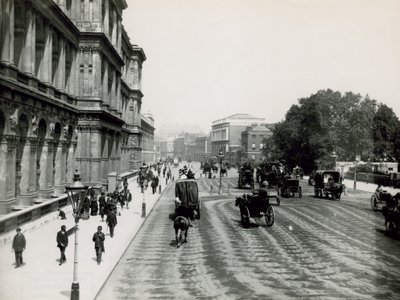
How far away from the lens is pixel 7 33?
19.8 m

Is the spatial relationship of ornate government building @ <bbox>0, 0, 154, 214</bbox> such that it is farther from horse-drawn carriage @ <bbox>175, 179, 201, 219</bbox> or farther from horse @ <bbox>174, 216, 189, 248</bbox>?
horse @ <bbox>174, 216, 189, 248</bbox>

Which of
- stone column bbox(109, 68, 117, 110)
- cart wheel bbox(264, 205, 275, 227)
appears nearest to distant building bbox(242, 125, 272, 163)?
stone column bbox(109, 68, 117, 110)

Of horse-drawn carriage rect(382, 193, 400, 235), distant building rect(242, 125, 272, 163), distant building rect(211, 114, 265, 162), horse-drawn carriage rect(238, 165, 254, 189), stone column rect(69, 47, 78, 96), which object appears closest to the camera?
horse-drawn carriage rect(382, 193, 400, 235)

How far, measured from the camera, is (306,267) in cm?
1409

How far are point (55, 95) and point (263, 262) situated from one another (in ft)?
66.1

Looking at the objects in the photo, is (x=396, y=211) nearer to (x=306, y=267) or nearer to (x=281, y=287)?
(x=306, y=267)

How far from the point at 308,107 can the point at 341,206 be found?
35773mm

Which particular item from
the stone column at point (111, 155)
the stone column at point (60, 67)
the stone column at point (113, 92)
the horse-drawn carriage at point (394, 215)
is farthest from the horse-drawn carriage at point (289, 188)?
the stone column at point (113, 92)

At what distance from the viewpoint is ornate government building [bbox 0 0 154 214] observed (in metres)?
20.4

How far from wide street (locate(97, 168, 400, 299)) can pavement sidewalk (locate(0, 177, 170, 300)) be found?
0.46 m

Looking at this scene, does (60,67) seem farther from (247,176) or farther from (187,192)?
(247,176)

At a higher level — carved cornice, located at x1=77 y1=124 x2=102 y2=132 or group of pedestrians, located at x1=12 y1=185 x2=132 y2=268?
carved cornice, located at x1=77 y1=124 x2=102 y2=132

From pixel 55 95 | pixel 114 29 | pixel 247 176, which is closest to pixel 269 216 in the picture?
pixel 55 95

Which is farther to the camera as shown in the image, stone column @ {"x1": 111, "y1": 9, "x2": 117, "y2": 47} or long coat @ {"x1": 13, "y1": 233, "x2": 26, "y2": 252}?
stone column @ {"x1": 111, "y1": 9, "x2": 117, "y2": 47}
